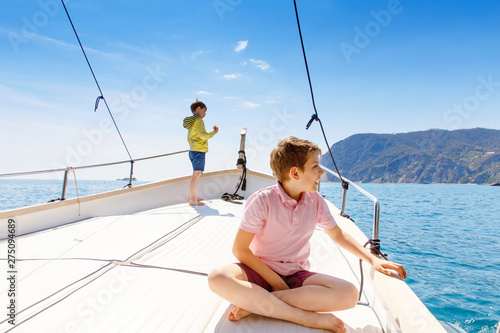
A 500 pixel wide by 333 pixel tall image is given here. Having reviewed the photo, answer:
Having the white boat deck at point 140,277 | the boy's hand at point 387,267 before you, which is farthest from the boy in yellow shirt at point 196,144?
the boy's hand at point 387,267

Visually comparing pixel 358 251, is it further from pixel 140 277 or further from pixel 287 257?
pixel 140 277

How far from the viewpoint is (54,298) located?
1181 millimetres

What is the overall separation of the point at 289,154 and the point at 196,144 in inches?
111

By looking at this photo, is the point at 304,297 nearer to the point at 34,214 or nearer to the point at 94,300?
the point at 94,300

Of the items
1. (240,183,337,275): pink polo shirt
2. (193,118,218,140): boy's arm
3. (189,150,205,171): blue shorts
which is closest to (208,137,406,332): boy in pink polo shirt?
(240,183,337,275): pink polo shirt

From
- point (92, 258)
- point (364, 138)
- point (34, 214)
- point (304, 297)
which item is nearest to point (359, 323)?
A: point (304, 297)

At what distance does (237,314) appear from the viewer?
1.00 meters

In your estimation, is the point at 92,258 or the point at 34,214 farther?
the point at 34,214

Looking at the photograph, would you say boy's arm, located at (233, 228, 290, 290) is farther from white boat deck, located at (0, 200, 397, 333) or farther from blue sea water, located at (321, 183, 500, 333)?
blue sea water, located at (321, 183, 500, 333)

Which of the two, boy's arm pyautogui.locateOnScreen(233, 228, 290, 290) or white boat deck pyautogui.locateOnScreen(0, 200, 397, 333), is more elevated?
boy's arm pyautogui.locateOnScreen(233, 228, 290, 290)

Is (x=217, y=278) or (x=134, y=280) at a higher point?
(x=217, y=278)

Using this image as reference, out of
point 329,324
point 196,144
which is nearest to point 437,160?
point 196,144

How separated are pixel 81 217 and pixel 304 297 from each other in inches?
106

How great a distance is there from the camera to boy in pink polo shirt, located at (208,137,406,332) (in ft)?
3.22
